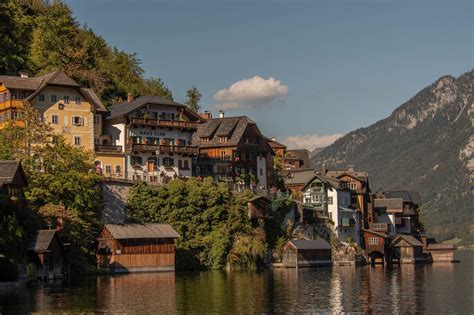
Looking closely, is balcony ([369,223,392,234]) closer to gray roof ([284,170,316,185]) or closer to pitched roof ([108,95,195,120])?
gray roof ([284,170,316,185])

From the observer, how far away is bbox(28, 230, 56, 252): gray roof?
253ft

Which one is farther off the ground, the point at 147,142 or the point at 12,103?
the point at 12,103

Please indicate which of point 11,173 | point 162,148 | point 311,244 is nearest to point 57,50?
point 162,148

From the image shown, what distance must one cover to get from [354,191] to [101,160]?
4982 centimetres

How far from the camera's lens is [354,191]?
140 metres

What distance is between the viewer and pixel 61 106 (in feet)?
343

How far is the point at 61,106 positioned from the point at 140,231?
20.5m

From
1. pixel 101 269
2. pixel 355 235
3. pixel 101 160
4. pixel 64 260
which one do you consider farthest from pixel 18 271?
pixel 355 235

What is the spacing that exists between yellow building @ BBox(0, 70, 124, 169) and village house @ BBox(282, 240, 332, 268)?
2446 centimetres

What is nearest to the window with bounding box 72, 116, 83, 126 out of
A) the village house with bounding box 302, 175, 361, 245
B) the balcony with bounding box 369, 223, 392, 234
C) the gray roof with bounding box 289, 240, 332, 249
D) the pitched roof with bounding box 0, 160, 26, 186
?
the pitched roof with bounding box 0, 160, 26, 186

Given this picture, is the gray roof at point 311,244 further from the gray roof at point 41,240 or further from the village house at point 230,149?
the gray roof at point 41,240

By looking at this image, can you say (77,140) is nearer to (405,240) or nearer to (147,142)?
(147,142)

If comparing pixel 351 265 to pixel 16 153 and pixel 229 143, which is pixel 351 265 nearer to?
pixel 229 143

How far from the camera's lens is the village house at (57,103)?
334ft
